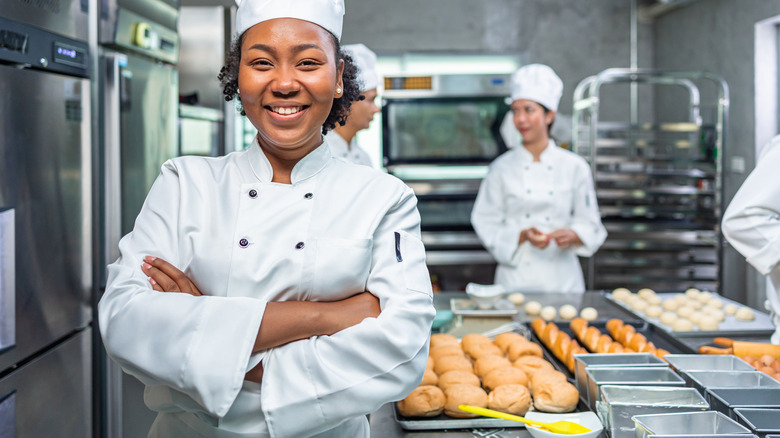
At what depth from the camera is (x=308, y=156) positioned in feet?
4.41

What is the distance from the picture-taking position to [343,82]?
58.3 inches

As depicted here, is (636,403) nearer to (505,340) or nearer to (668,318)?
(505,340)

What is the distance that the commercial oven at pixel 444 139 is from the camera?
4469 millimetres

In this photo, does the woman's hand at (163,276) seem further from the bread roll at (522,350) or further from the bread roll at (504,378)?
the bread roll at (522,350)

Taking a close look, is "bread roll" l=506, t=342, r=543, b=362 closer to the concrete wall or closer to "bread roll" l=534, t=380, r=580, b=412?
"bread roll" l=534, t=380, r=580, b=412

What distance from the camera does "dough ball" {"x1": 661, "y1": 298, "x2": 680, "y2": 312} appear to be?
102 inches

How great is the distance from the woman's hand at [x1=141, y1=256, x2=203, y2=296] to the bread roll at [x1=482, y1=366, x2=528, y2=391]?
81 centimetres

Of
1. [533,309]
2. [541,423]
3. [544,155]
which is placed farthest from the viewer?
[544,155]

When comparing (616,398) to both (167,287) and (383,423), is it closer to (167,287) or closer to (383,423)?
(383,423)

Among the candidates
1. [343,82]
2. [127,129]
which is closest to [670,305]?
[343,82]

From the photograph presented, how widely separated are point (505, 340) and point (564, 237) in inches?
54.9

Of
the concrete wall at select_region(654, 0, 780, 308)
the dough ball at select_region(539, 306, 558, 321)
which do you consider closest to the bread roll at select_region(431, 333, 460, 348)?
the dough ball at select_region(539, 306, 558, 321)

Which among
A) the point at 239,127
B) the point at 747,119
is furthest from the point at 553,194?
the point at 747,119

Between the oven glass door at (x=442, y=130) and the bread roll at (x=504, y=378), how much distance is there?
9.46 feet
